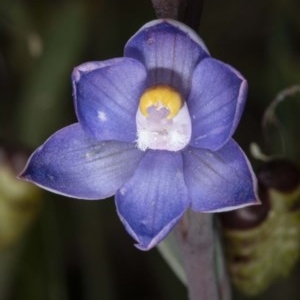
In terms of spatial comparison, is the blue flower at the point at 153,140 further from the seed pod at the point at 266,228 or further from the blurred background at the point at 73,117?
the blurred background at the point at 73,117

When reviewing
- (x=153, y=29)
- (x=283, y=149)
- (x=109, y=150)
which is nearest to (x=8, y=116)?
(x=283, y=149)

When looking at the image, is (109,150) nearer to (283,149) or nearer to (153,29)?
(153,29)

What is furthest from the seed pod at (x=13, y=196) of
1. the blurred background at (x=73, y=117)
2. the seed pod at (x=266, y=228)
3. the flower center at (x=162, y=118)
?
the flower center at (x=162, y=118)

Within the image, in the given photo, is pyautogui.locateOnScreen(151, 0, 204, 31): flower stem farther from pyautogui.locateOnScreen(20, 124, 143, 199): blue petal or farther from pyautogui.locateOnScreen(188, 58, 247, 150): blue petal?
pyautogui.locateOnScreen(20, 124, 143, 199): blue petal

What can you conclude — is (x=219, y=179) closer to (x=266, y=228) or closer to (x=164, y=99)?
(x=164, y=99)

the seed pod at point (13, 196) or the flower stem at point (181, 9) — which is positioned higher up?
the flower stem at point (181, 9)

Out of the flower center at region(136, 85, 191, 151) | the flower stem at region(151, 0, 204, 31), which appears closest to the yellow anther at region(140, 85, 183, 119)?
the flower center at region(136, 85, 191, 151)
